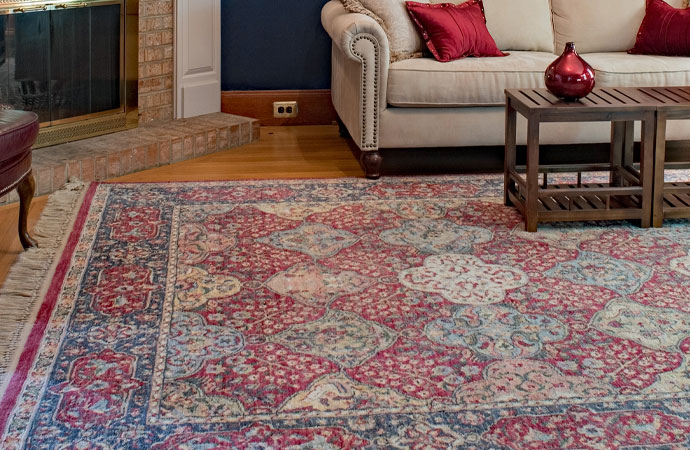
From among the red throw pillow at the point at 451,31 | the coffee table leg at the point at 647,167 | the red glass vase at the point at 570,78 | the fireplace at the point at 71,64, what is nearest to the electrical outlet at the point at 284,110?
the fireplace at the point at 71,64

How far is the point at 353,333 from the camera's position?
2328mm

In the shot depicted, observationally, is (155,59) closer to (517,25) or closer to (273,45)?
(273,45)

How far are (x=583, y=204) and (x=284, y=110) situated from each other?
2.24 meters

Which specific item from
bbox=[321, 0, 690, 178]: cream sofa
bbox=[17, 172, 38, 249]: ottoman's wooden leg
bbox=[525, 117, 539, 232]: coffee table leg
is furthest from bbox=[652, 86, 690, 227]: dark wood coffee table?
bbox=[17, 172, 38, 249]: ottoman's wooden leg

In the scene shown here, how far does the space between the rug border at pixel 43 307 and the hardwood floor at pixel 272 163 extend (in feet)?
0.56

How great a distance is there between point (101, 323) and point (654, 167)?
1.99 m

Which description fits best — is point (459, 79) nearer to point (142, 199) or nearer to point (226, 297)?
point (142, 199)

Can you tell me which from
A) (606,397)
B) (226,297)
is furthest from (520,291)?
(226,297)

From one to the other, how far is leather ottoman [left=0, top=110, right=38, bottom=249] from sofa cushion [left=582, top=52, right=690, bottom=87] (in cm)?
242

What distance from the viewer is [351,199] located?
3.65 meters

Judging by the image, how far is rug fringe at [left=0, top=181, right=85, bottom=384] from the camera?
2295 millimetres

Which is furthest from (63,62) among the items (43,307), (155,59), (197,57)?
(43,307)

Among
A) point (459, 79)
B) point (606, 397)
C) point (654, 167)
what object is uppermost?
point (459, 79)

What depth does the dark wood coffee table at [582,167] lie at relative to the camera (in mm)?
3133
